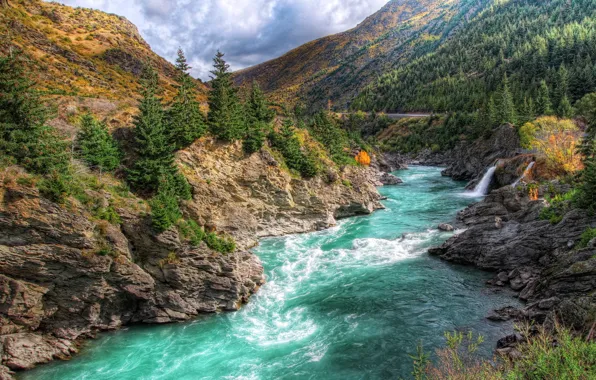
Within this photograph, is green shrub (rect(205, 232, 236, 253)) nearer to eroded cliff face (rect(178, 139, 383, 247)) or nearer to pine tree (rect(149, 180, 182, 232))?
pine tree (rect(149, 180, 182, 232))

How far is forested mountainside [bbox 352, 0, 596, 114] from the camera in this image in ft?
295

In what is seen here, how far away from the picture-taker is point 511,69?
124062mm

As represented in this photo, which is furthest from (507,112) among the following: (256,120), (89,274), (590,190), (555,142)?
(89,274)

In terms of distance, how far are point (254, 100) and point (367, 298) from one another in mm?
34781

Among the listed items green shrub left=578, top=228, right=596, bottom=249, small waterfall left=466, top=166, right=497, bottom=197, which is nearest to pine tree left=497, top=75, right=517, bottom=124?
small waterfall left=466, top=166, right=497, bottom=197

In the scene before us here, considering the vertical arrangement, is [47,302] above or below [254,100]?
below

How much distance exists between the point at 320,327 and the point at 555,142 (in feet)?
152

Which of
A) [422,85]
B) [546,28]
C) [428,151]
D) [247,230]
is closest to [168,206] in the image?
[247,230]

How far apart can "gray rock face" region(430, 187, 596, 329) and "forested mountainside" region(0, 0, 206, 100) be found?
44.4 metres

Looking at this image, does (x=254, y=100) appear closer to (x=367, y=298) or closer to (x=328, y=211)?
(x=328, y=211)

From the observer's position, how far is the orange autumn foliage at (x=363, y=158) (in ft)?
273

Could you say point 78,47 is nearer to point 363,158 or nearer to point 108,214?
point 363,158

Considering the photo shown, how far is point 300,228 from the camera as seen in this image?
4262cm

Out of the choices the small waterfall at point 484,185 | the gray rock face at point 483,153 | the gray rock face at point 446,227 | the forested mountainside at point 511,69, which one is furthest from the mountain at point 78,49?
the forested mountainside at point 511,69
